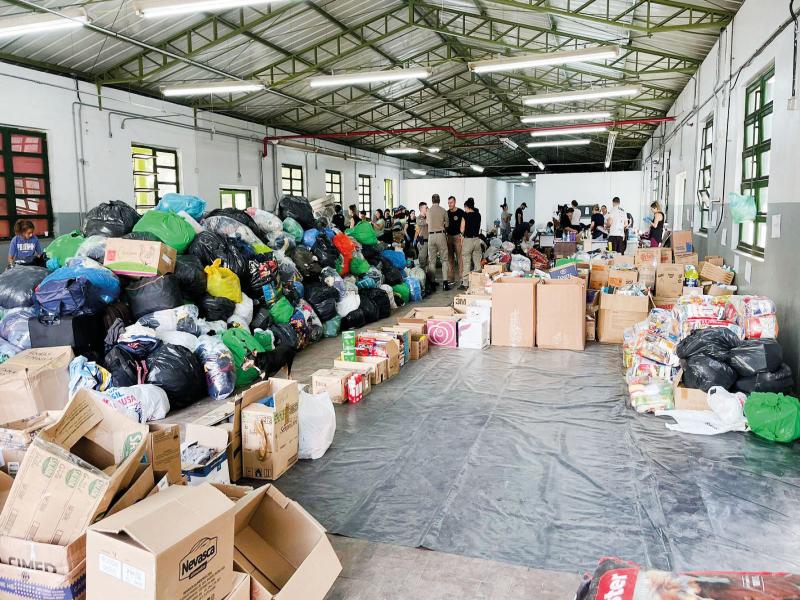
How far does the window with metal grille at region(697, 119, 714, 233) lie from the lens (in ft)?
25.1

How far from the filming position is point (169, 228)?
16.1ft

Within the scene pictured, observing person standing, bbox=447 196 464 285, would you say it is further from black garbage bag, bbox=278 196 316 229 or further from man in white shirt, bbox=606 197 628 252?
black garbage bag, bbox=278 196 316 229

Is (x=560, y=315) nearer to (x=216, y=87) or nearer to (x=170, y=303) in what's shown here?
(x=170, y=303)

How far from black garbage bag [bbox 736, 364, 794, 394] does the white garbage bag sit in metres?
2.64

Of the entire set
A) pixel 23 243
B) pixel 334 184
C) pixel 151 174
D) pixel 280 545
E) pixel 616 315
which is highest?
pixel 334 184

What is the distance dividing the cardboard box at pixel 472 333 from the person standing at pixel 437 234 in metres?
4.07

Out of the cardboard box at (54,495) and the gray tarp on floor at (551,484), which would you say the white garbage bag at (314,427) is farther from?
the cardboard box at (54,495)

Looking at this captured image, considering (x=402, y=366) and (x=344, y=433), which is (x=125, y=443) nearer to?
(x=344, y=433)

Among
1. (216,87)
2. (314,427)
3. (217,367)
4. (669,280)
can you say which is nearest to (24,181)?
(216,87)

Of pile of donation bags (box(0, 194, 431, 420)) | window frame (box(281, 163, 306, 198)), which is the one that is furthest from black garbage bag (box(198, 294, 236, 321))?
window frame (box(281, 163, 306, 198))

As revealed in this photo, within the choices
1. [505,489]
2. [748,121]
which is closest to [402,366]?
[505,489]

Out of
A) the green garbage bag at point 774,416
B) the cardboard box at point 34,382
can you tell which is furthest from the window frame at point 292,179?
the green garbage bag at point 774,416

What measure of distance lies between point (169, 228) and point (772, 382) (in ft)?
15.1

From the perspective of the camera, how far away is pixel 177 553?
1479 mm
